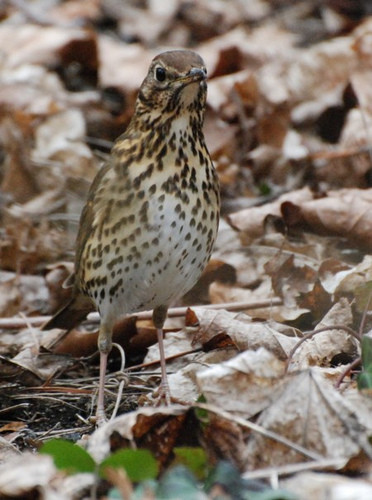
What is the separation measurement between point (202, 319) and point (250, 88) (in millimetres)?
3714

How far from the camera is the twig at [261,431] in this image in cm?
292

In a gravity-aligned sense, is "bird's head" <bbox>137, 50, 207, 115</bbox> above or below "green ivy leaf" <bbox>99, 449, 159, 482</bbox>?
above

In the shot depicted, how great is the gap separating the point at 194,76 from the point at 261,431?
5.17 feet

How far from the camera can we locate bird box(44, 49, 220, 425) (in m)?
4.03

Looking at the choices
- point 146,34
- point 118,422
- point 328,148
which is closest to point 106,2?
point 146,34

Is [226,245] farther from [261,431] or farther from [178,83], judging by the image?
[261,431]

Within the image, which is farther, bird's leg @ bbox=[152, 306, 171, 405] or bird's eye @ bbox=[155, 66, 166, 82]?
bird's leg @ bbox=[152, 306, 171, 405]

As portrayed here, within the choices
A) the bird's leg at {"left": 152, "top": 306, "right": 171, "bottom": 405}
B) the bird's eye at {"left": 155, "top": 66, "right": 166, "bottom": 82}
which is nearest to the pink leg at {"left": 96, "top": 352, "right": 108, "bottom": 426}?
the bird's leg at {"left": 152, "top": 306, "right": 171, "bottom": 405}

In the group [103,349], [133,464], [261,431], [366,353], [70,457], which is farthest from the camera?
[103,349]

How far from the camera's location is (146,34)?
393 inches

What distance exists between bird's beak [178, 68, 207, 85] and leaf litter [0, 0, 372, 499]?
1.10m

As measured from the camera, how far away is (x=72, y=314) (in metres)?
5.08

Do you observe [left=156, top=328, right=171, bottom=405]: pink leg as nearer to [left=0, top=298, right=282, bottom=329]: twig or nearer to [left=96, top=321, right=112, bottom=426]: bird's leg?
[left=96, top=321, right=112, bottom=426]: bird's leg

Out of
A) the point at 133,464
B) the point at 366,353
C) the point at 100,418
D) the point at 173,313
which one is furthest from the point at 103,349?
the point at 133,464
